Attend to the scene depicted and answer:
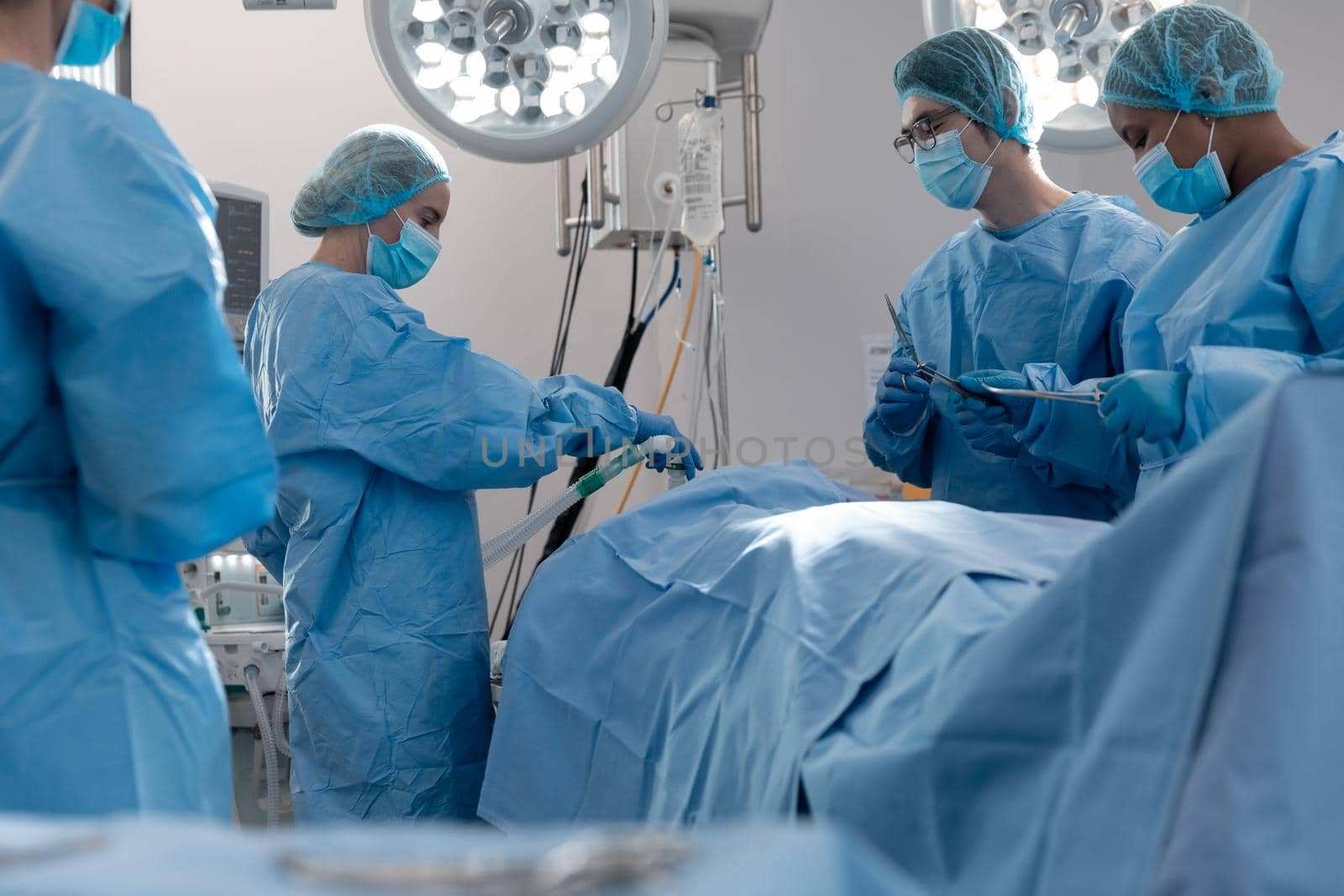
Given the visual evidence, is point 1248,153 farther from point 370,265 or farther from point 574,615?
point 370,265

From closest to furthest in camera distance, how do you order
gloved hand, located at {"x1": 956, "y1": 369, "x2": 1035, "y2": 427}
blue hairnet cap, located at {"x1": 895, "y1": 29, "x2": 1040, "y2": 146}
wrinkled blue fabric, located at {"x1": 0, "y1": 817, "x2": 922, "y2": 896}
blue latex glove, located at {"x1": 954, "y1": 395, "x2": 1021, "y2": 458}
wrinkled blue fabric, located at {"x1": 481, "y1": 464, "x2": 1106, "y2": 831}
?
wrinkled blue fabric, located at {"x1": 0, "y1": 817, "x2": 922, "y2": 896} → wrinkled blue fabric, located at {"x1": 481, "y1": 464, "x2": 1106, "y2": 831} → gloved hand, located at {"x1": 956, "y1": 369, "x2": 1035, "y2": 427} → blue latex glove, located at {"x1": 954, "y1": 395, "x2": 1021, "y2": 458} → blue hairnet cap, located at {"x1": 895, "y1": 29, "x2": 1040, "y2": 146}

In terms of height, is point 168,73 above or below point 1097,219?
above

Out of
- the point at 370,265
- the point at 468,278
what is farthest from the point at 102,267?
the point at 468,278

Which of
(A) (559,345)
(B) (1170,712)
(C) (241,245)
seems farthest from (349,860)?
(A) (559,345)

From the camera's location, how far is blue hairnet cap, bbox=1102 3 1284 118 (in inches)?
69.5

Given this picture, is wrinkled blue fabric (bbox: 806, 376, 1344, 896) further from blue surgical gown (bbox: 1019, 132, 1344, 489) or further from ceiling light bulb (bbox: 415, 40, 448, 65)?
ceiling light bulb (bbox: 415, 40, 448, 65)

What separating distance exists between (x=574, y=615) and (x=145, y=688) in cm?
82

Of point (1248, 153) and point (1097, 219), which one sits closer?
point (1248, 153)

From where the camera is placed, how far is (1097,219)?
6.95ft

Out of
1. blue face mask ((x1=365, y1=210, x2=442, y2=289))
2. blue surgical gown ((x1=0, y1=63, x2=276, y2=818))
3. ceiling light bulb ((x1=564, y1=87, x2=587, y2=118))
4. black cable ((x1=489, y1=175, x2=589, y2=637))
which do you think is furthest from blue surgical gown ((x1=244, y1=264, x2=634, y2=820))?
black cable ((x1=489, y1=175, x2=589, y2=637))

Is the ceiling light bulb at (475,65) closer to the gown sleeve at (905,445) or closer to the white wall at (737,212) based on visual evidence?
the gown sleeve at (905,445)

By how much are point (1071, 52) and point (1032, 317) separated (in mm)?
594

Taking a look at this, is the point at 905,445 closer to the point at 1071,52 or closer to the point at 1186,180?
the point at 1186,180

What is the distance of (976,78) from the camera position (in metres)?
2.09
